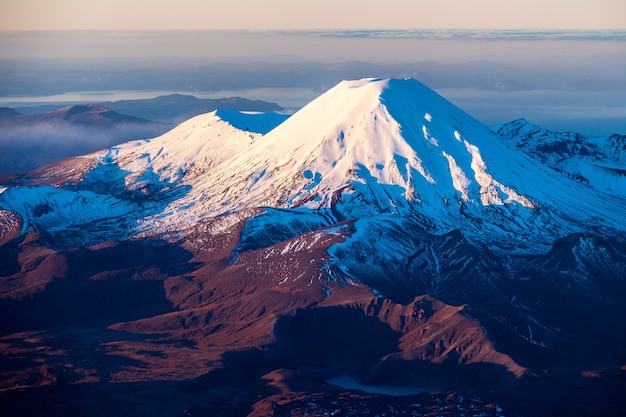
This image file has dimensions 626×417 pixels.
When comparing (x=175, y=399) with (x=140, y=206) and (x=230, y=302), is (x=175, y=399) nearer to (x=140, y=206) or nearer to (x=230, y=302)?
(x=230, y=302)

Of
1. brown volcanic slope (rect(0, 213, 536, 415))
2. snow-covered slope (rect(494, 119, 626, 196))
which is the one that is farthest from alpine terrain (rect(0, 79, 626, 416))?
snow-covered slope (rect(494, 119, 626, 196))

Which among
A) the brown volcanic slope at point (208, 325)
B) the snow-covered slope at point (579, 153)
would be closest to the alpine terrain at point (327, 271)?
the brown volcanic slope at point (208, 325)

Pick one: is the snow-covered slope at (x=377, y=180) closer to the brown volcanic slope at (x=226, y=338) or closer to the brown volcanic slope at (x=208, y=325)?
the brown volcanic slope at (x=226, y=338)

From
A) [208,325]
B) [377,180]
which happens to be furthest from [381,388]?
[377,180]

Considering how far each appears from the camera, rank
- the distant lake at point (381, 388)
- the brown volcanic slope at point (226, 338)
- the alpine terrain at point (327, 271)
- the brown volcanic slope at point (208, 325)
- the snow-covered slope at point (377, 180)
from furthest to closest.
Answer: the snow-covered slope at point (377, 180) → the brown volcanic slope at point (208, 325) → the distant lake at point (381, 388) → the alpine terrain at point (327, 271) → the brown volcanic slope at point (226, 338)

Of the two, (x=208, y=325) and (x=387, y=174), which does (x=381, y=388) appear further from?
(x=387, y=174)

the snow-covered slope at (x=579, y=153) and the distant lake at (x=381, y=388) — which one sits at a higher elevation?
the snow-covered slope at (x=579, y=153)

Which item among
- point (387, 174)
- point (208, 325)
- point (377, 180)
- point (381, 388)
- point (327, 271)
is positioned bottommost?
point (208, 325)
